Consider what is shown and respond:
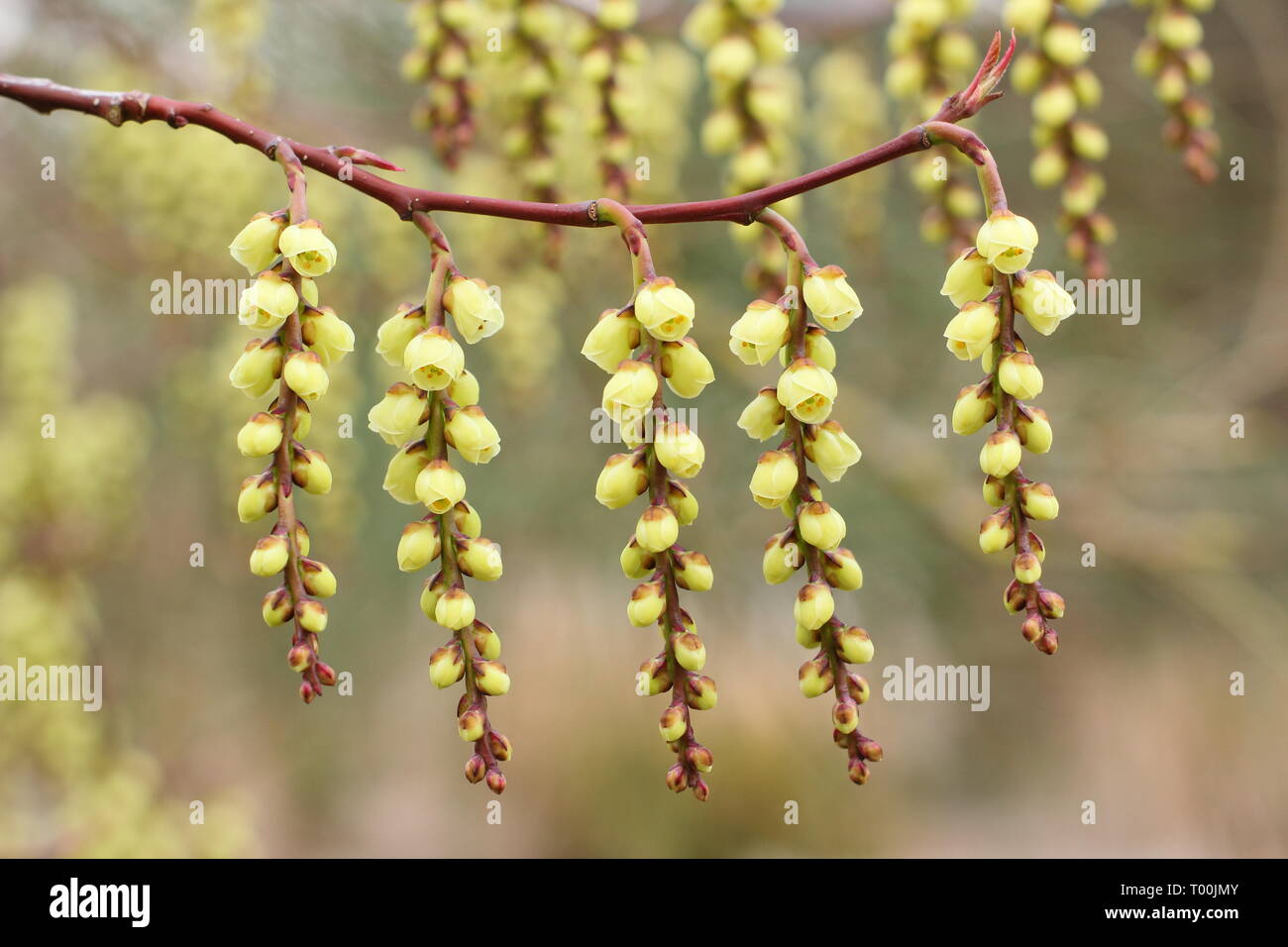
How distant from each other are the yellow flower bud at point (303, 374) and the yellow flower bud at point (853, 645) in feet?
1.16

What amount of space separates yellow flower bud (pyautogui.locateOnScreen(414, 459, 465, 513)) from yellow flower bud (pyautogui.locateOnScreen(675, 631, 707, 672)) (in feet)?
0.53

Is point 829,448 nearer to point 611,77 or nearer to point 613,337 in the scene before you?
point 613,337

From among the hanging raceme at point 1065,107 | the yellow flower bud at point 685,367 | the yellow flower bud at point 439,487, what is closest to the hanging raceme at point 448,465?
the yellow flower bud at point 439,487

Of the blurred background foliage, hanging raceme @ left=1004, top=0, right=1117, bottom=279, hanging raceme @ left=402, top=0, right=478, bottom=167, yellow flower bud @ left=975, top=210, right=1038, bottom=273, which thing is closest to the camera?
yellow flower bud @ left=975, top=210, right=1038, bottom=273

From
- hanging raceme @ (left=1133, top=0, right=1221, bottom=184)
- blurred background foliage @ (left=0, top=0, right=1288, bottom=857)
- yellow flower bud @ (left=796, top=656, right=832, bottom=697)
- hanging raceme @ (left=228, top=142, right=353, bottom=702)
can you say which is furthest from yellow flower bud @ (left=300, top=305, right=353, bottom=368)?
hanging raceme @ (left=1133, top=0, right=1221, bottom=184)

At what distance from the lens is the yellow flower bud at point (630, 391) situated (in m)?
0.64

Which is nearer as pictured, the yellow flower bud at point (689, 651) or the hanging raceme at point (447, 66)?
the yellow flower bud at point (689, 651)

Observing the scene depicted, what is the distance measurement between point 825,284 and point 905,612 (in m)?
2.47

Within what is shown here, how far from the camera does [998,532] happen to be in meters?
0.68

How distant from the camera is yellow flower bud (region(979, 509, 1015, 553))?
68 centimetres

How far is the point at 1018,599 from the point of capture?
69 centimetres

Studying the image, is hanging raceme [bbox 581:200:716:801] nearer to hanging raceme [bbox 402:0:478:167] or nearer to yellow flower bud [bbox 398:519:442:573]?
yellow flower bud [bbox 398:519:442:573]

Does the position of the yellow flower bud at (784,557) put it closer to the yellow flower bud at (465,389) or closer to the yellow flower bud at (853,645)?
the yellow flower bud at (853,645)

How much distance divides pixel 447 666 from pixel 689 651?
→ 15cm
